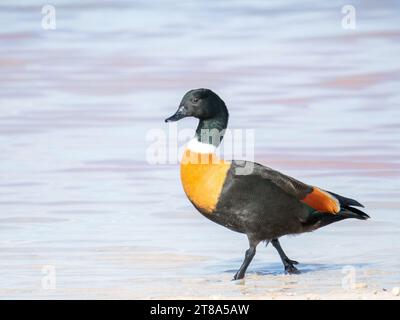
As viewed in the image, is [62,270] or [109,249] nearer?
[62,270]

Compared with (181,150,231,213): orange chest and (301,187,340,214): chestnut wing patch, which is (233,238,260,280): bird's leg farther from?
(301,187,340,214): chestnut wing patch

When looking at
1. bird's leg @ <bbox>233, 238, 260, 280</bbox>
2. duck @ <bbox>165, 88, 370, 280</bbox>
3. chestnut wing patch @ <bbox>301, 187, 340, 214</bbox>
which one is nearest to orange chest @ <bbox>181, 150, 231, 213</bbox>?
duck @ <bbox>165, 88, 370, 280</bbox>

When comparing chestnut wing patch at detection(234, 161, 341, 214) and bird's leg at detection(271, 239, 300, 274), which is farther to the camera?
bird's leg at detection(271, 239, 300, 274)

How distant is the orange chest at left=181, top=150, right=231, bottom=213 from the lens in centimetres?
870

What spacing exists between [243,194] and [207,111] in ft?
2.51

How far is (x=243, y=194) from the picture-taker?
28.6 feet

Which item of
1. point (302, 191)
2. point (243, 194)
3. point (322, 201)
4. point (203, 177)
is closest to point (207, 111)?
point (203, 177)

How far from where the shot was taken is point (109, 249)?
9938 millimetres

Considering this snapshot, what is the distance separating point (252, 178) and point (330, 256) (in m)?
1.32

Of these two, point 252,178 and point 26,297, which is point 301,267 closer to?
point 252,178

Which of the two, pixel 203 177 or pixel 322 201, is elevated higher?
pixel 203 177

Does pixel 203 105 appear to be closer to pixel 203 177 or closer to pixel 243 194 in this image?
pixel 203 177

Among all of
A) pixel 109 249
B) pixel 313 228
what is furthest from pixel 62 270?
pixel 313 228
